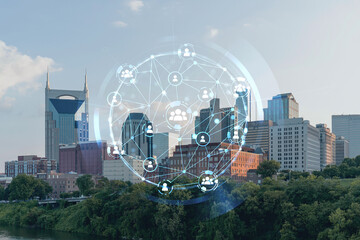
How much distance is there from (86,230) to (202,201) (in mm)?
15983

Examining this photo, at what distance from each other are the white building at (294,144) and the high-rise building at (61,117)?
3700 inches

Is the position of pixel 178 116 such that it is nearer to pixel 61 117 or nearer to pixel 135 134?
pixel 135 134

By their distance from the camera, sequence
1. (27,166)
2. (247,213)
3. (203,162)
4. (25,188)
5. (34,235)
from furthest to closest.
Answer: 1. (27,166)
2. (25,188)
3. (203,162)
4. (34,235)
5. (247,213)

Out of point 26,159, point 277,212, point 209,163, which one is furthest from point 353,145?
point 277,212

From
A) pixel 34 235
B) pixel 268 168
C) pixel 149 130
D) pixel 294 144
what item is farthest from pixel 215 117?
pixel 294 144

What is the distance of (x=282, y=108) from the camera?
12738cm

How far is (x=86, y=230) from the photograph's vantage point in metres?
46.2

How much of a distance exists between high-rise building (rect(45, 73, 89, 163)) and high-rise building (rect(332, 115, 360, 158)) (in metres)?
106

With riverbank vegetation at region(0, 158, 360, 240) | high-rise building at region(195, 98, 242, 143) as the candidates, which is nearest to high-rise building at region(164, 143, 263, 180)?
riverbank vegetation at region(0, 158, 360, 240)

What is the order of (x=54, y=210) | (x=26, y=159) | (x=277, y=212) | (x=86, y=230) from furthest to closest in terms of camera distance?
(x=26, y=159), (x=54, y=210), (x=86, y=230), (x=277, y=212)

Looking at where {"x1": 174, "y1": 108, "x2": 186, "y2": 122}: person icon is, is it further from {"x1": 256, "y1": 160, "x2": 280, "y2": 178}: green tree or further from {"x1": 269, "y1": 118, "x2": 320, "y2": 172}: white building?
{"x1": 269, "y1": 118, "x2": 320, "y2": 172}: white building

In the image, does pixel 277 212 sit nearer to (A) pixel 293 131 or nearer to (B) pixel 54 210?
(B) pixel 54 210

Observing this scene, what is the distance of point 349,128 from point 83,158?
11569 centimetres

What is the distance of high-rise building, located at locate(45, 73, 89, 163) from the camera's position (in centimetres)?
18138
